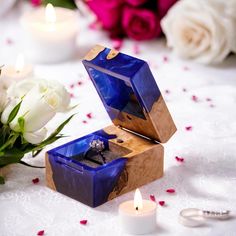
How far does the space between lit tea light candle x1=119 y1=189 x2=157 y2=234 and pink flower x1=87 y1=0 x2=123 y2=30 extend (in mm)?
929

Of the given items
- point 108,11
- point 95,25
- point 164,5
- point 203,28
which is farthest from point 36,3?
point 203,28

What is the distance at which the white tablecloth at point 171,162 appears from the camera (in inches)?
53.1

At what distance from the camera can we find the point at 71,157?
4.85 feet

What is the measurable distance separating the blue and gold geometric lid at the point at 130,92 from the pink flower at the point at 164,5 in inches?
27.5

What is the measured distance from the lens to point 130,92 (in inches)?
57.4

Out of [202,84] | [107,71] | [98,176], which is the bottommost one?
[202,84]

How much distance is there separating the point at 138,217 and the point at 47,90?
0.27 m

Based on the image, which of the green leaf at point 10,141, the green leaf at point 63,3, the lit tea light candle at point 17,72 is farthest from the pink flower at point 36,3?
the green leaf at point 10,141

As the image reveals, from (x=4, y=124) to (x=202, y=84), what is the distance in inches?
26.2

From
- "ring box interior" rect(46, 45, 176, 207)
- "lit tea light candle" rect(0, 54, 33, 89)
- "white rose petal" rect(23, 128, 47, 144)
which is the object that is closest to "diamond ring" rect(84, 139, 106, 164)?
"ring box interior" rect(46, 45, 176, 207)

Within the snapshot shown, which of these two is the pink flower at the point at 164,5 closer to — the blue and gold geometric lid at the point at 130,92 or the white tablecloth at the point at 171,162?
the white tablecloth at the point at 171,162

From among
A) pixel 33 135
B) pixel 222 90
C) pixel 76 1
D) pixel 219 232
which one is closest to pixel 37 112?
pixel 33 135

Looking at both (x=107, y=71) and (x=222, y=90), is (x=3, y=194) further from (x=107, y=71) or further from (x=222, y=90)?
(x=222, y=90)

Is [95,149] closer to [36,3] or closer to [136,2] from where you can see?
[136,2]
